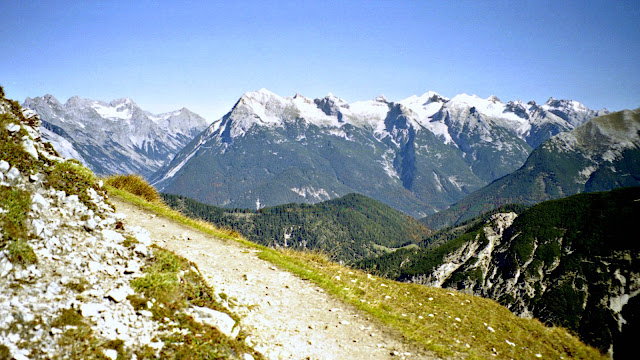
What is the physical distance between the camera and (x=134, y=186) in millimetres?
28625

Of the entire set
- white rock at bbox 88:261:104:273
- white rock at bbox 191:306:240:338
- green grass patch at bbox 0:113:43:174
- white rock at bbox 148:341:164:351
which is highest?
green grass patch at bbox 0:113:43:174

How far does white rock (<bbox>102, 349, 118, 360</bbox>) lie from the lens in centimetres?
761

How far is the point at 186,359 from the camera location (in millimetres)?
8453

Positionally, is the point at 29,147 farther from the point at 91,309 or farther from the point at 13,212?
the point at 91,309

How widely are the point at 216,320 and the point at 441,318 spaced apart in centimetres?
1174

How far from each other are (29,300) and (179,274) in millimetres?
3981

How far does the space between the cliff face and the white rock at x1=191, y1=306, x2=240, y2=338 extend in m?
134

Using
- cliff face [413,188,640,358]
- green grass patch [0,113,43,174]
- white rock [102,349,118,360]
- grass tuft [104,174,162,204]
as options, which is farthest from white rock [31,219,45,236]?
cliff face [413,188,640,358]

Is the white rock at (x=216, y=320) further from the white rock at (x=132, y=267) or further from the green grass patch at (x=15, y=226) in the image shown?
the green grass patch at (x=15, y=226)

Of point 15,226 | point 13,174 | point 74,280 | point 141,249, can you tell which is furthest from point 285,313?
point 13,174

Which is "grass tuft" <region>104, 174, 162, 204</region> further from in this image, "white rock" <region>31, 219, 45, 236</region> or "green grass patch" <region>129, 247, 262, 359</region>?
"white rock" <region>31, 219, 45, 236</region>

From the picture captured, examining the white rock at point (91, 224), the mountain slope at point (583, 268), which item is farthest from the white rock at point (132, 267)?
the mountain slope at point (583, 268)

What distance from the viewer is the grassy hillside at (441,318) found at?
14414mm

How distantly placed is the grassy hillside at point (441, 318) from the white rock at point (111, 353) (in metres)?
10.1
